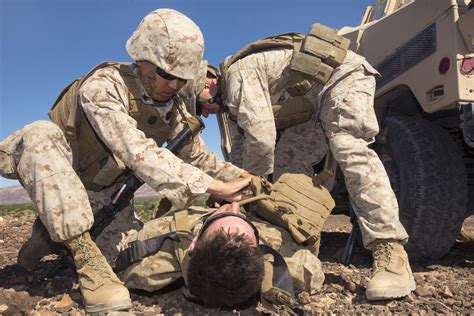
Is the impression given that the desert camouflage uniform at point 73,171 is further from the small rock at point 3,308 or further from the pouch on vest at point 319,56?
the pouch on vest at point 319,56

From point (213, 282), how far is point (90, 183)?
1.52m

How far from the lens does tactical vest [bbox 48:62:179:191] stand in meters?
3.00

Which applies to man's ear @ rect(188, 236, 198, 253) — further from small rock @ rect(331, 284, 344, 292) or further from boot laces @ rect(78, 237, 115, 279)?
small rock @ rect(331, 284, 344, 292)

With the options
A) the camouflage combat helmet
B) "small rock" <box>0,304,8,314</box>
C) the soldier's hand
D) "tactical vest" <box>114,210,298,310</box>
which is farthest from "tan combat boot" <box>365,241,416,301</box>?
"small rock" <box>0,304,8,314</box>

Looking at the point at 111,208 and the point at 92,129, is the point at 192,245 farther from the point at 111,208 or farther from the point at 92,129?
the point at 92,129

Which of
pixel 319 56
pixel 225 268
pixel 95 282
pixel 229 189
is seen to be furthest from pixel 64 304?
pixel 319 56

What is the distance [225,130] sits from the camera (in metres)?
4.66

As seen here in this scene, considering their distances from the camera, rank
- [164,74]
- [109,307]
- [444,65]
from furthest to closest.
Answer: [444,65], [164,74], [109,307]

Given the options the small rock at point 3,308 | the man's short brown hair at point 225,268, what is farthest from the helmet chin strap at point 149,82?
the small rock at point 3,308

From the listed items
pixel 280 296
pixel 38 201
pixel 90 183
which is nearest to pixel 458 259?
pixel 280 296

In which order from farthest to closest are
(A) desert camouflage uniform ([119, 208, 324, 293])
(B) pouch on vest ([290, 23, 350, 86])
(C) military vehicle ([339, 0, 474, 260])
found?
(B) pouch on vest ([290, 23, 350, 86])
(C) military vehicle ([339, 0, 474, 260])
(A) desert camouflage uniform ([119, 208, 324, 293])

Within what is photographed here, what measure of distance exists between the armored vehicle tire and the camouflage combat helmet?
1.76 metres

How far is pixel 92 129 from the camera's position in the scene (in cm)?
308

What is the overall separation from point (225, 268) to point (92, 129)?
4.60ft
